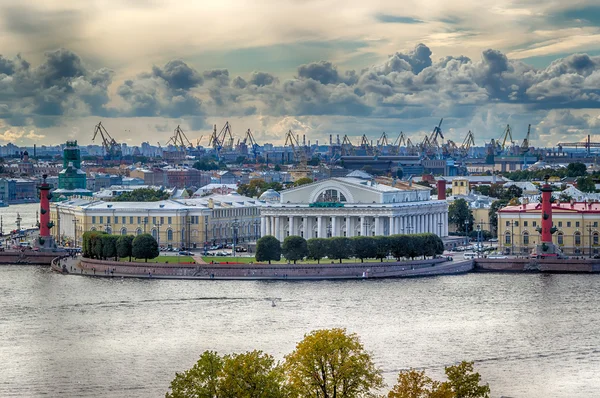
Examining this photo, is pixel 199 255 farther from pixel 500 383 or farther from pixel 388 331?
pixel 500 383

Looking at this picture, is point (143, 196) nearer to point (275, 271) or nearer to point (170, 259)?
A: point (170, 259)

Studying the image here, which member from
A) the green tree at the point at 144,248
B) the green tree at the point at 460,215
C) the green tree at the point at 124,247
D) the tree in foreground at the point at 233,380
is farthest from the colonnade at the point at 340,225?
the tree in foreground at the point at 233,380

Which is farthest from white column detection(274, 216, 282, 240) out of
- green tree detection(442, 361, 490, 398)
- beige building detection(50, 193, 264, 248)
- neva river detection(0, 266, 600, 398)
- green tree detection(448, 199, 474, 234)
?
green tree detection(442, 361, 490, 398)

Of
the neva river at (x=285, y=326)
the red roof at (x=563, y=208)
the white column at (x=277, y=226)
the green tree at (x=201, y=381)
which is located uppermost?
the red roof at (x=563, y=208)

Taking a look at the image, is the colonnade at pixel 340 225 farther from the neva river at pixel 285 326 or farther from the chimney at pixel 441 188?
the neva river at pixel 285 326

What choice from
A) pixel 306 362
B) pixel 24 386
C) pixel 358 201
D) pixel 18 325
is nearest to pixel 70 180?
pixel 358 201
